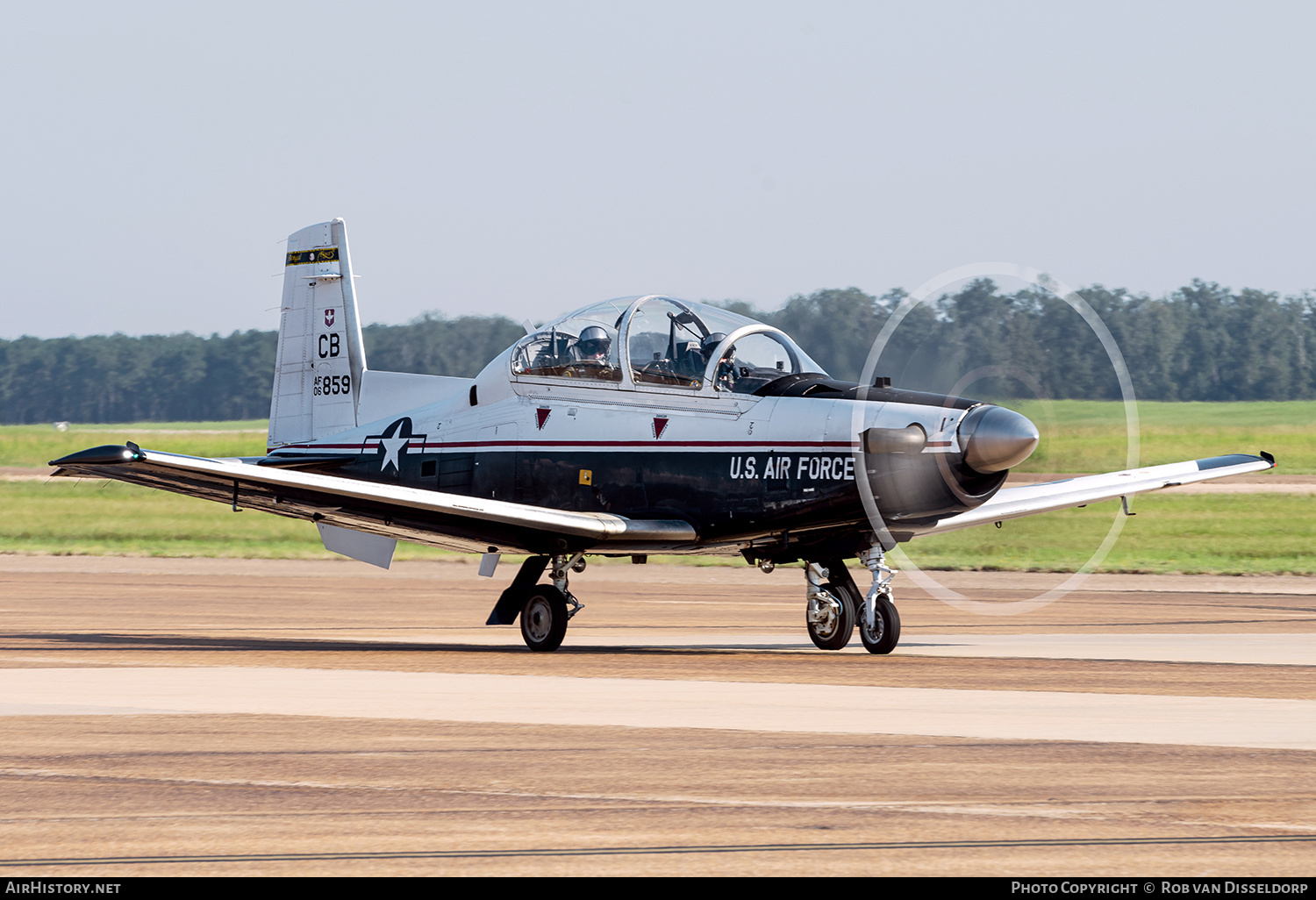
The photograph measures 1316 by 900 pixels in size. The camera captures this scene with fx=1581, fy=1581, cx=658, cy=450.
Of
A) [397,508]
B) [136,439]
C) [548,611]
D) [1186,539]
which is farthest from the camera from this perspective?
[136,439]

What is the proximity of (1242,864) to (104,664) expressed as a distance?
10.7 m

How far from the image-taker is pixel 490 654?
15102 millimetres

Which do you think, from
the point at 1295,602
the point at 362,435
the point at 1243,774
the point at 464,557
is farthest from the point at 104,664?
the point at 464,557

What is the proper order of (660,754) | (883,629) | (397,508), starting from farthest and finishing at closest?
(397,508) < (883,629) < (660,754)

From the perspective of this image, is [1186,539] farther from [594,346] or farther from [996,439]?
[996,439]

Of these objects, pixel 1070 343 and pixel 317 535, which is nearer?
pixel 1070 343

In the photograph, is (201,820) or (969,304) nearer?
(201,820)

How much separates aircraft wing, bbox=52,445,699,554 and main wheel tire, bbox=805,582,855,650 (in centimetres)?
140

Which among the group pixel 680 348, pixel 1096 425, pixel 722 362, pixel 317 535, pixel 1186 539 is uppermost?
pixel 680 348

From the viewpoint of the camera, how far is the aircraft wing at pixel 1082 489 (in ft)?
48.3

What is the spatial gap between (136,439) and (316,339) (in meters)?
64.5

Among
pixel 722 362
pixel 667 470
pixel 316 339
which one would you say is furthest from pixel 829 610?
pixel 316 339

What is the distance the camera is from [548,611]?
1509 centimetres

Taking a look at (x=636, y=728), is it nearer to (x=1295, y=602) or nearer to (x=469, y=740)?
(x=469, y=740)
